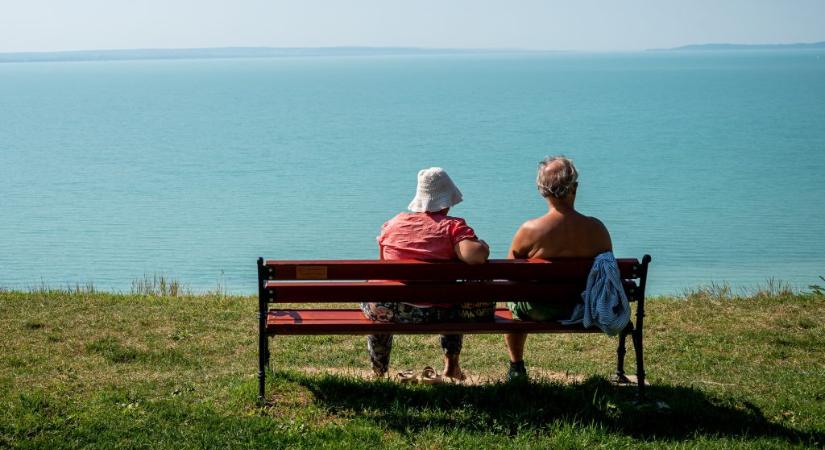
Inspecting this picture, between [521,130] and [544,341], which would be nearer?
[544,341]

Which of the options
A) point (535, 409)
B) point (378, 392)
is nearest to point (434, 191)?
point (378, 392)

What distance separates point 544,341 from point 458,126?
56.8 meters

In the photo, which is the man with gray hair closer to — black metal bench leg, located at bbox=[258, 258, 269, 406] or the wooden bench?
the wooden bench

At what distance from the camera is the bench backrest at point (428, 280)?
5.68 m

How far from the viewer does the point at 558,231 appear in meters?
6.01

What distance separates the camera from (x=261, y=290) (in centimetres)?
574

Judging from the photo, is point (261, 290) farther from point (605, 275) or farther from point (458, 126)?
point (458, 126)

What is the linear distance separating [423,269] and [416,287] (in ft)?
0.40

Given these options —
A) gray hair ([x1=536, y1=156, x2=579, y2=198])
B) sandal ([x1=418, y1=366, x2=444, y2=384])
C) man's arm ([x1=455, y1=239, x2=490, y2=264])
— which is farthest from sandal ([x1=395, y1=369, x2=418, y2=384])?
gray hair ([x1=536, y1=156, x2=579, y2=198])

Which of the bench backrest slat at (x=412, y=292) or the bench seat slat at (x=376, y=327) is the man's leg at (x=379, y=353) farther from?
the bench backrest slat at (x=412, y=292)

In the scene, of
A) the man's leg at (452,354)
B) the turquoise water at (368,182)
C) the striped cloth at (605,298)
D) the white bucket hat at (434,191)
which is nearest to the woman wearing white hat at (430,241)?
the white bucket hat at (434,191)

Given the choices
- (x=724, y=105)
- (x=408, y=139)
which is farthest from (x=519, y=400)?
(x=724, y=105)

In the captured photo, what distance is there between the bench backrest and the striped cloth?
A: 0.23 feet

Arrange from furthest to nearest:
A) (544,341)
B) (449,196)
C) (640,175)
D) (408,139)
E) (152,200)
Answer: (408,139) → (640,175) → (152,200) → (544,341) → (449,196)
